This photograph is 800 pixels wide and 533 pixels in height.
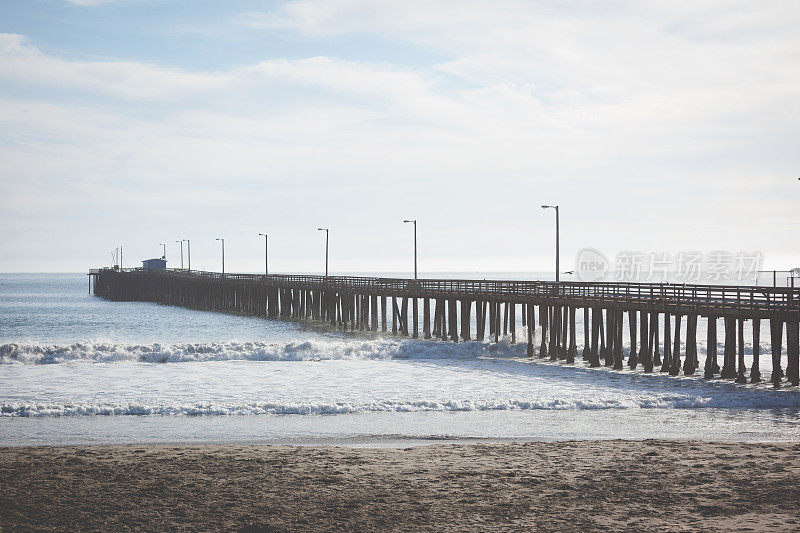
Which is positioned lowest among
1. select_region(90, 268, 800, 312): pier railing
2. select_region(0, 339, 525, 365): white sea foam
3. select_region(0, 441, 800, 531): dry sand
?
select_region(0, 339, 525, 365): white sea foam

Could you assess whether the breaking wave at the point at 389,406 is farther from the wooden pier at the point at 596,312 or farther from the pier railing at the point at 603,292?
the pier railing at the point at 603,292

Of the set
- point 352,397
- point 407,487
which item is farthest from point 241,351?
point 407,487

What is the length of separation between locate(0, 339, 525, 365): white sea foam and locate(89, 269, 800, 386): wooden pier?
319 cm

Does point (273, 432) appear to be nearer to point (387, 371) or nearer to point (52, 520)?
point (52, 520)

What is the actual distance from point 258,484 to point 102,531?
2631 millimetres

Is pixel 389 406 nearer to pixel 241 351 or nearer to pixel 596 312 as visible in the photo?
pixel 596 312

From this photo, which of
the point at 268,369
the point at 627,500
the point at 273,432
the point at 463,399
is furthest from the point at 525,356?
the point at 627,500

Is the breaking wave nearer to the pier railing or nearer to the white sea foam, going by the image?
the pier railing

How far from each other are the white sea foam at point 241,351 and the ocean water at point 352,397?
0.09 m

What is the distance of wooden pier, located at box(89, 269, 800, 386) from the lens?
27.7 meters

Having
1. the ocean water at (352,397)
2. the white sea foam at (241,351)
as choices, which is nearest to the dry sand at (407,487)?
the ocean water at (352,397)

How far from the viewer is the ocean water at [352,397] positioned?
1720 centimetres

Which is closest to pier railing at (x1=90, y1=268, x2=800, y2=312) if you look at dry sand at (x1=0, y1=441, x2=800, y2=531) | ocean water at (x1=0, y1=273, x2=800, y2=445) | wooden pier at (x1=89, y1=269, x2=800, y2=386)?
wooden pier at (x1=89, y1=269, x2=800, y2=386)

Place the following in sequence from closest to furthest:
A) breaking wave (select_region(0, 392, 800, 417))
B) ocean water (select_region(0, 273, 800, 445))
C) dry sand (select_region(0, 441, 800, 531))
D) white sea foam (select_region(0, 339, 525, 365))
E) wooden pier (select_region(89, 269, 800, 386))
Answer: dry sand (select_region(0, 441, 800, 531)) → ocean water (select_region(0, 273, 800, 445)) → breaking wave (select_region(0, 392, 800, 417)) → wooden pier (select_region(89, 269, 800, 386)) → white sea foam (select_region(0, 339, 525, 365))
